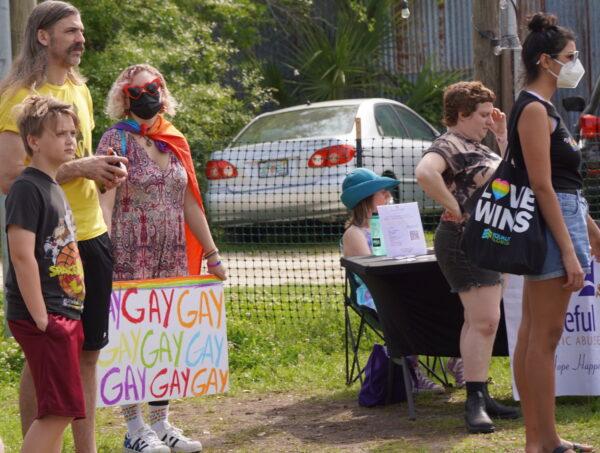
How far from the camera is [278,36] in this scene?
2062 cm

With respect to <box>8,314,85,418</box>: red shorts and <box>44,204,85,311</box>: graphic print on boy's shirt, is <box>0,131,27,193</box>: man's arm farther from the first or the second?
<box>8,314,85,418</box>: red shorts

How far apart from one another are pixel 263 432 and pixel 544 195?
2174mm

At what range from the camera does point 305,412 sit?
259 inches

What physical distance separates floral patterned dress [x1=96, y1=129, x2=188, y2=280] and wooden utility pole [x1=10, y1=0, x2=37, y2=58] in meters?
3.71

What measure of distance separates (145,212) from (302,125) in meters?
7.62

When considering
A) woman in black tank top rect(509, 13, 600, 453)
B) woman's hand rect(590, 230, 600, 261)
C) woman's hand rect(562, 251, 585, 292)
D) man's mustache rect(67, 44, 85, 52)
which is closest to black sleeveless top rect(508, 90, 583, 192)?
woman in black tank top rect(509, 13, 600, 453)

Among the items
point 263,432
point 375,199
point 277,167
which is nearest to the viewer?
point 263,432

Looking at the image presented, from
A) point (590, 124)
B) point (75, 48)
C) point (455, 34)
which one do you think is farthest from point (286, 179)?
point (455, 34)

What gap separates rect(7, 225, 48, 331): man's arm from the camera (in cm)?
423

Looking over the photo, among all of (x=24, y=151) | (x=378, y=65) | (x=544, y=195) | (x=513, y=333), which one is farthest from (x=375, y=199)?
(x=378, y=65)

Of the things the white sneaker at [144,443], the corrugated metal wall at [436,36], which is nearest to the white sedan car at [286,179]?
the white sneaker at [144,443]

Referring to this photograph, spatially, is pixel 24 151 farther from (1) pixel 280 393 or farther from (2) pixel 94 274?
(1) pixel 280 393

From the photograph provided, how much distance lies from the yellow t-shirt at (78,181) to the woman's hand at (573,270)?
189cm

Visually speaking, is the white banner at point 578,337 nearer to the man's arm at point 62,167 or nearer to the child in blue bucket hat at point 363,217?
the child in blue bucket hat at point 363,217
